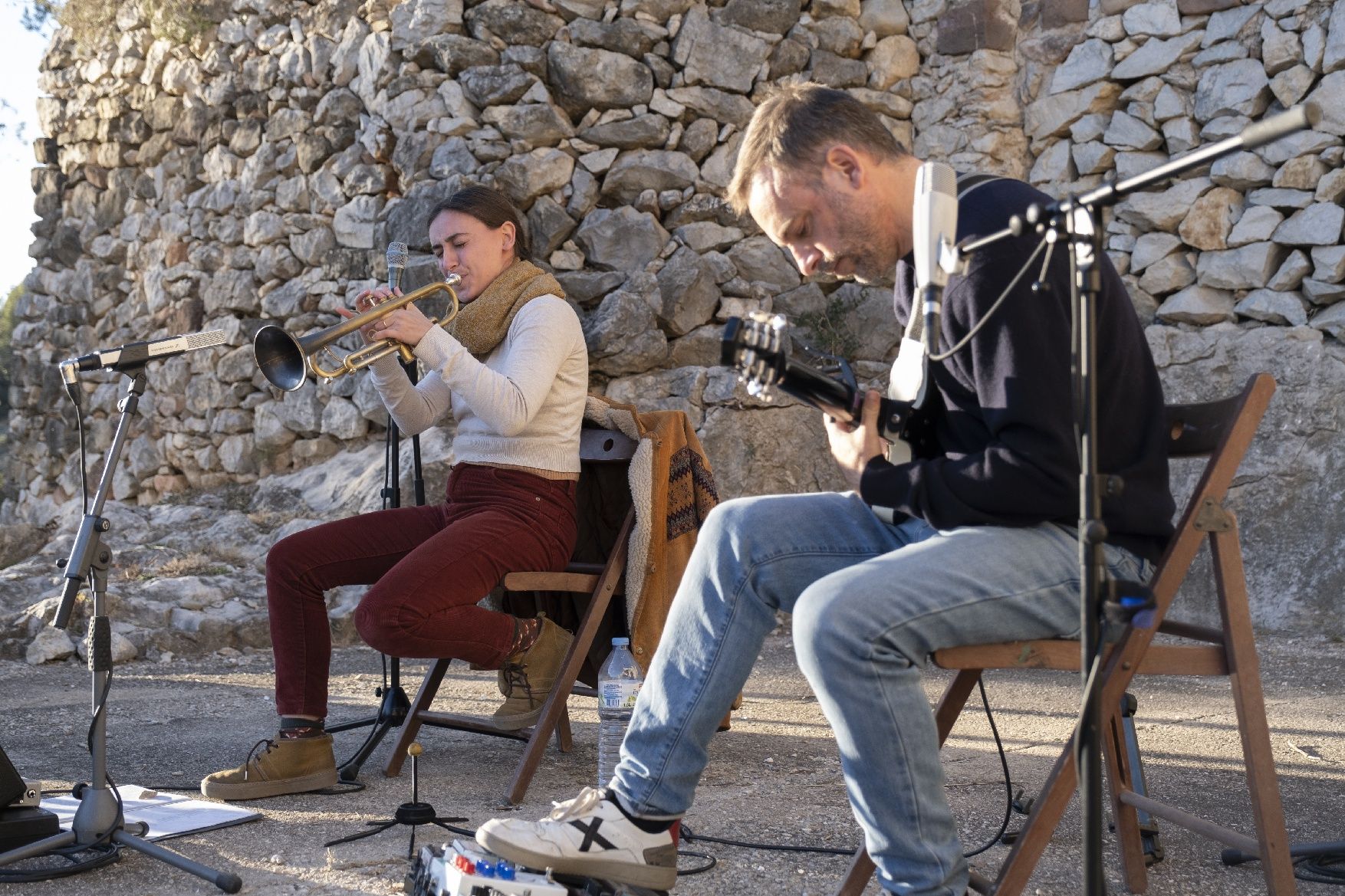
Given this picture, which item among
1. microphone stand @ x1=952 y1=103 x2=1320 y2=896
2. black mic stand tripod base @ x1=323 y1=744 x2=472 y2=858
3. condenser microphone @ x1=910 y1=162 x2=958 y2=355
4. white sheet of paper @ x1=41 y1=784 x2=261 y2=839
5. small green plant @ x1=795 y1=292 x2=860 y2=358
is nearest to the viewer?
microphone stand @ x1=952 y1=103 x2=1320 y2=896

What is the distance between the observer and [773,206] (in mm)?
1888

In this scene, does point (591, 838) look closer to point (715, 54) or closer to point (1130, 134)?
point (1130, 134)

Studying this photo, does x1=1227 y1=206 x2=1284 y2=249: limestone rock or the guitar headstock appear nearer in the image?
the guitar headstock

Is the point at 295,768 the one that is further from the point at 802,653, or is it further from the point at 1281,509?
the point at 1281,509

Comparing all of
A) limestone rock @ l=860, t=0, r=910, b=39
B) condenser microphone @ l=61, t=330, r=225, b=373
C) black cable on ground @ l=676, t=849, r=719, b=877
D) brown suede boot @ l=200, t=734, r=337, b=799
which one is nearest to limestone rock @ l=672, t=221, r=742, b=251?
limestone rock @ l=860, t=0, r=910, b=39

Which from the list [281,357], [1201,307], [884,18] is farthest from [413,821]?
[884,18]

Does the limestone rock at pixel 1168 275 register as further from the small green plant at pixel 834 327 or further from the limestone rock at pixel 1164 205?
the small green plant at pixel 834 327

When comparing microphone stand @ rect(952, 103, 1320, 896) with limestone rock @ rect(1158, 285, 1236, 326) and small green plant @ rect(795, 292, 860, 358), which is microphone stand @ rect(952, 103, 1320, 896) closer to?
limestone rock @ rect(1158, 285, 1236, 326)

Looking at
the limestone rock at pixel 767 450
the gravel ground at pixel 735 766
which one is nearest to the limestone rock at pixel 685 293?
the limestone rock at pixel 767 450

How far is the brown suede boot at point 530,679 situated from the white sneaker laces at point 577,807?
38.8 inches

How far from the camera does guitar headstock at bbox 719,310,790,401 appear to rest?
5.24 ft

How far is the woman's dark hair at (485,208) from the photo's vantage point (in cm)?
306

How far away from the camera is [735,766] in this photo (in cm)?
285

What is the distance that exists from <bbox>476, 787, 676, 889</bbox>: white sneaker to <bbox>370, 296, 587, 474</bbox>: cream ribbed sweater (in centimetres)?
117
